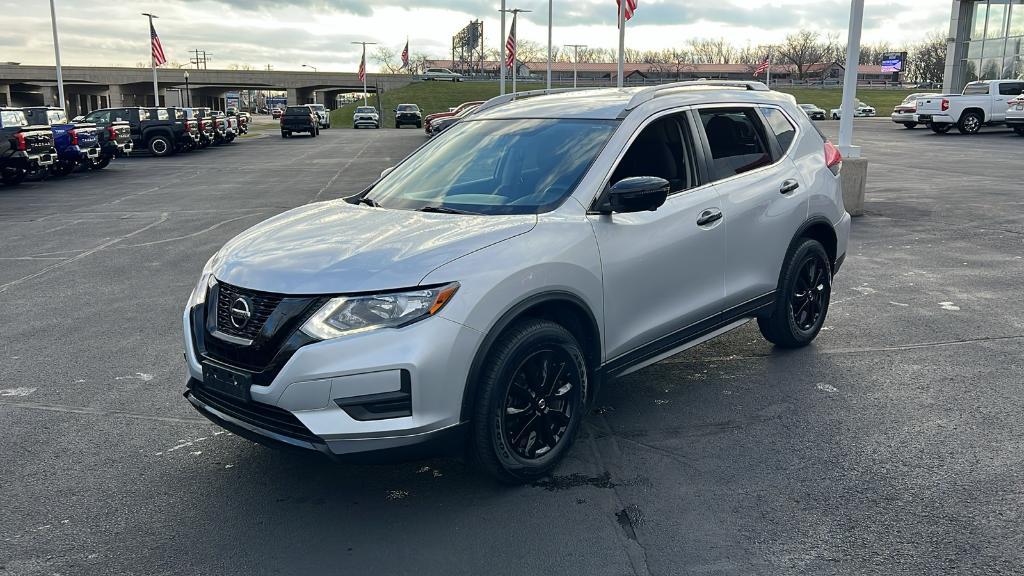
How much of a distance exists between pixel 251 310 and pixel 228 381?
33cm

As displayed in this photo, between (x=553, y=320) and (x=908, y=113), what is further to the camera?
(x=908, y=113)

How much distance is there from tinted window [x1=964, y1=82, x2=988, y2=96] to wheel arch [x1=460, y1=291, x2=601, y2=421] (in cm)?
3826

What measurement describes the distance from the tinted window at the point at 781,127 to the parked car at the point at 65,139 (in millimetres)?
20593

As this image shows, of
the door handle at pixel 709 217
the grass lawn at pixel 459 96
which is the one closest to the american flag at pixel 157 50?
the grass lawn at pixel 459 96

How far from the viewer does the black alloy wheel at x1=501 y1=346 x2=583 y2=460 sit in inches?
151

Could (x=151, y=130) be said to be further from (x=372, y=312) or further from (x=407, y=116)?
(x=372, y=312)

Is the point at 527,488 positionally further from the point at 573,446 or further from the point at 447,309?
the point at 447,309

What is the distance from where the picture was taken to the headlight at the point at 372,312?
3418 millimetres

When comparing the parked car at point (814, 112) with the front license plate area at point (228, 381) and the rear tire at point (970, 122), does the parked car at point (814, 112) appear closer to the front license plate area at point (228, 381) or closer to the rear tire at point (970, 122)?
the rear tire at point (970, 122)

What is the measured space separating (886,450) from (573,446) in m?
1.62

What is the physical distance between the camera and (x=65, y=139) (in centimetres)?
2198

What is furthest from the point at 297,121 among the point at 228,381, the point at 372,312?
the point at 372,312

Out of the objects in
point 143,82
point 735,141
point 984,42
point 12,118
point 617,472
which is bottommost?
point 617,472

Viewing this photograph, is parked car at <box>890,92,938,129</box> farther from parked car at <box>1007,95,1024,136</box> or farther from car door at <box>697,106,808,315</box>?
car door at <box>697,106,808,315</box>
